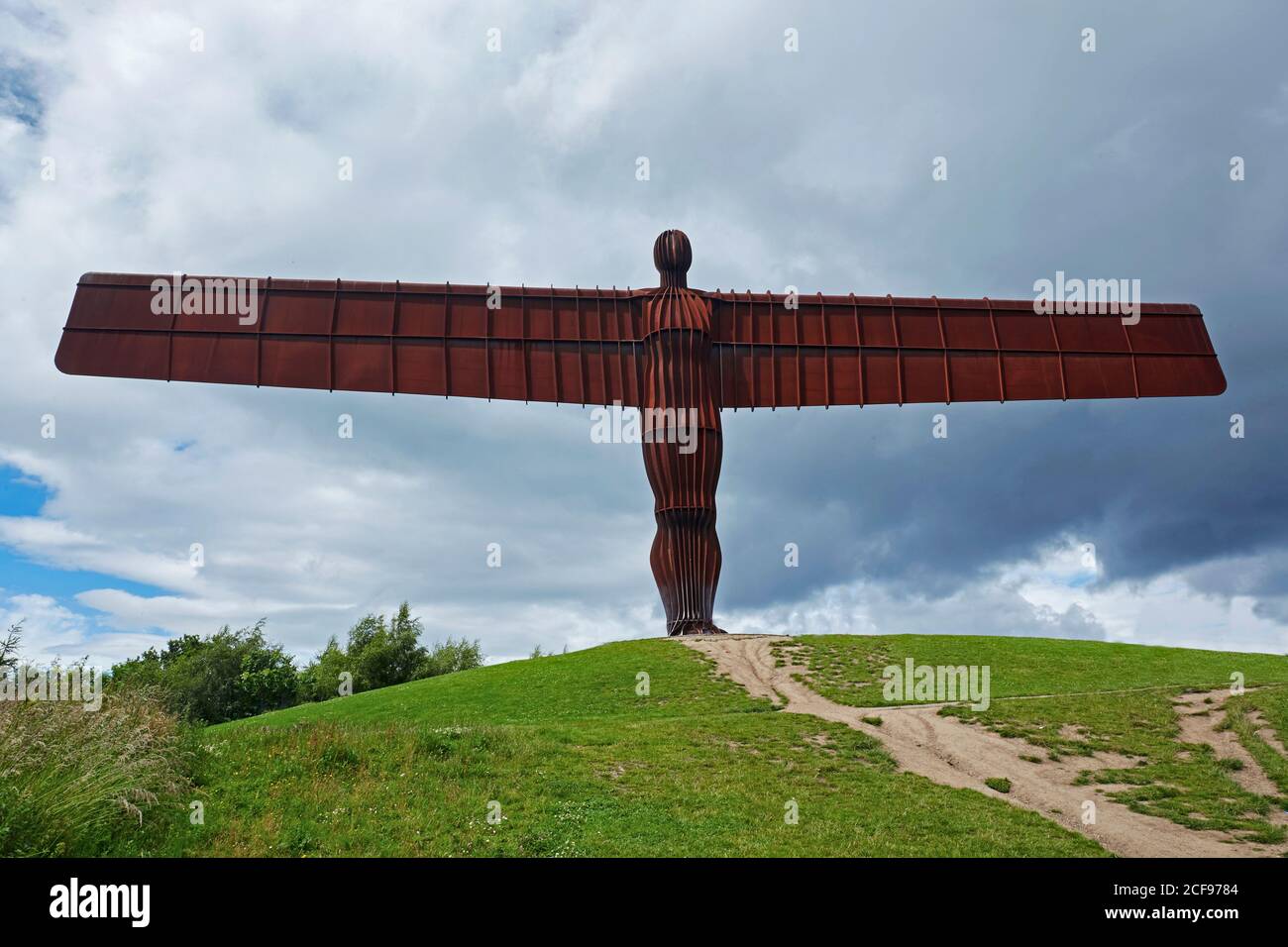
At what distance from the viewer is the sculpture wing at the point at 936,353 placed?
28.8 m

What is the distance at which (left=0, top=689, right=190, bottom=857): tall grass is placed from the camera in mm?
9047

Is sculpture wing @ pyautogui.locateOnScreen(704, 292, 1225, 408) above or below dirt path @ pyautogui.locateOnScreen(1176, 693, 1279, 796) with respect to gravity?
above

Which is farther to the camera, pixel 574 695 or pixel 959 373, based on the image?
pixel 959 373

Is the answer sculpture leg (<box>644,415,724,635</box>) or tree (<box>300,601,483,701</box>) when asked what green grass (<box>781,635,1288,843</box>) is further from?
tree (<box>300,601,483,701</box>)

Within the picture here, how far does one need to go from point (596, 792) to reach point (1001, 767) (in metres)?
8.06

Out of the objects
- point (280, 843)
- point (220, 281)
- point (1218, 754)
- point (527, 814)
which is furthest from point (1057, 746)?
point (220, 281)

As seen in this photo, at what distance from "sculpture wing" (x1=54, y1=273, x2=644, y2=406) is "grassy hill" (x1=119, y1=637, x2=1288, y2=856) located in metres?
A: 10.6

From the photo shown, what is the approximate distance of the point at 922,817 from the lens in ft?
40.9

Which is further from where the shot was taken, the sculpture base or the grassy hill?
the sculpture base

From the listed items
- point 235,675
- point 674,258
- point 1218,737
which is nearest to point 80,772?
point 1218,737

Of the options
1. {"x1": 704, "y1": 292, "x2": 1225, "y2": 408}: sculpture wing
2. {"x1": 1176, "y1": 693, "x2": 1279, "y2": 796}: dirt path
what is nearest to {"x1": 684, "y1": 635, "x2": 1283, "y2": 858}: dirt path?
{"x1": 1176, "y1": 693, "x2": 1279, "y2": 796}: dirt path
